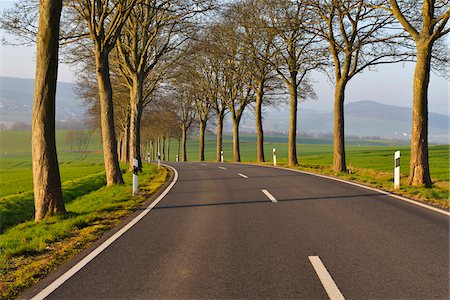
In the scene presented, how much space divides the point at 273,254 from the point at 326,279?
3.35ft

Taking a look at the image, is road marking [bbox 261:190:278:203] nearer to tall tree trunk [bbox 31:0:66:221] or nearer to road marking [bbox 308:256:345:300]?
road marking [bbox 308:256:345:300]

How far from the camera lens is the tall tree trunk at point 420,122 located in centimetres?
1132

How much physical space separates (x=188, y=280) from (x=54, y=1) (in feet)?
21.8

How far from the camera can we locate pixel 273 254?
4.91 meters

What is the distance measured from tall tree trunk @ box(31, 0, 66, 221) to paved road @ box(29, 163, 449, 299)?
2.27 metres

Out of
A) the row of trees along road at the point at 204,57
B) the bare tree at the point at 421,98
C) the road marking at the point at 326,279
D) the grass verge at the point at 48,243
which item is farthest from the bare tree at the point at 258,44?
the road marking at the point at 326,279

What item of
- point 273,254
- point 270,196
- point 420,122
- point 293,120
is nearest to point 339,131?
point 293,120

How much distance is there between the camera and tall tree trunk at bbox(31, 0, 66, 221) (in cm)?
768

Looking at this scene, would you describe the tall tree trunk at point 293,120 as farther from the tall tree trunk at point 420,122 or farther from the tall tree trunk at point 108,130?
the tall tree trunk at point 108,130

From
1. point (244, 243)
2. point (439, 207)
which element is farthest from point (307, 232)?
point (439, 207)

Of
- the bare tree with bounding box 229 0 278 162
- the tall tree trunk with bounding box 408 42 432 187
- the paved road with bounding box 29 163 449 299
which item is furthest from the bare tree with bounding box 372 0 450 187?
the bare tree with bounding box 229 0 278 162

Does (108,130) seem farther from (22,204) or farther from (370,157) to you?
(370,157)

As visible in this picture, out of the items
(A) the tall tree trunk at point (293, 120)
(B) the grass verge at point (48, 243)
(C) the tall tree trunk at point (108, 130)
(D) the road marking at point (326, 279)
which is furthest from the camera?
(A) the tall tree trunk at point (293, 120)

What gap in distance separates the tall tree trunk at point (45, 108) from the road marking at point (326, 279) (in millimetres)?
5845
